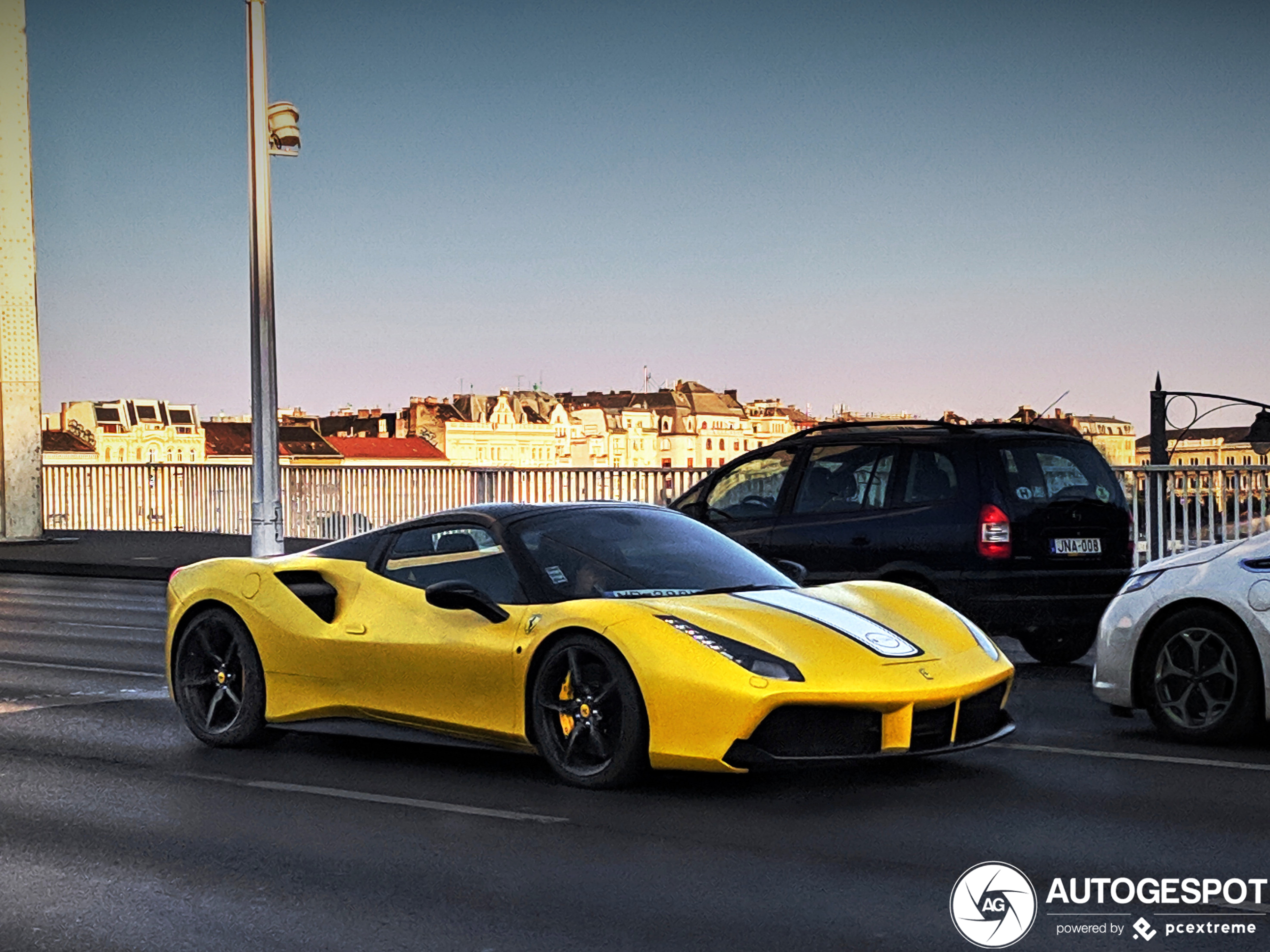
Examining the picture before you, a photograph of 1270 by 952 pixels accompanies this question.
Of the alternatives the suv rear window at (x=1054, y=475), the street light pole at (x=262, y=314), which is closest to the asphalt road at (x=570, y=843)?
the suv rear window at (x=1054, y=475)

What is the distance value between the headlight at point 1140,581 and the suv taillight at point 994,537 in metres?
2.76

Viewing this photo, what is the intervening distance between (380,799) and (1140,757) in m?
3.54

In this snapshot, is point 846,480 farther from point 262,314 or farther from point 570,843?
point 262,314

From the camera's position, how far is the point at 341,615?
889 cm

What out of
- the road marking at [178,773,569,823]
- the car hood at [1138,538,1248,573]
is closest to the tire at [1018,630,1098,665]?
the car hood at [1138,538,1248,573]

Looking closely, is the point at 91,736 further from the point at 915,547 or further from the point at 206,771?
the point at 915,547

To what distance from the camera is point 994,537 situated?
12.1 m

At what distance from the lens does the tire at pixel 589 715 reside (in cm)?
752

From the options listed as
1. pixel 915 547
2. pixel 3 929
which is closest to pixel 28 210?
pixel 915 547

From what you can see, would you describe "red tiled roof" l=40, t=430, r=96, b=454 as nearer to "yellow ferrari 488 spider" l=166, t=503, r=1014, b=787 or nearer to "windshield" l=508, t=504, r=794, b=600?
"yellow ferrari 488 spider" l=166, t=503, r=1014, b=787

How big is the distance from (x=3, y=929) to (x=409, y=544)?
12.2 feet

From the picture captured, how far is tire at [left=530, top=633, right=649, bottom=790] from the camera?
7520mm

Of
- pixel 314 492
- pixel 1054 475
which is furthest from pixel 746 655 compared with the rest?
pixel 314 492

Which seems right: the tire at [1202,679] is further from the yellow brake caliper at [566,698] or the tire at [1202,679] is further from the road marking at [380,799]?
the road marking at [380,799]
